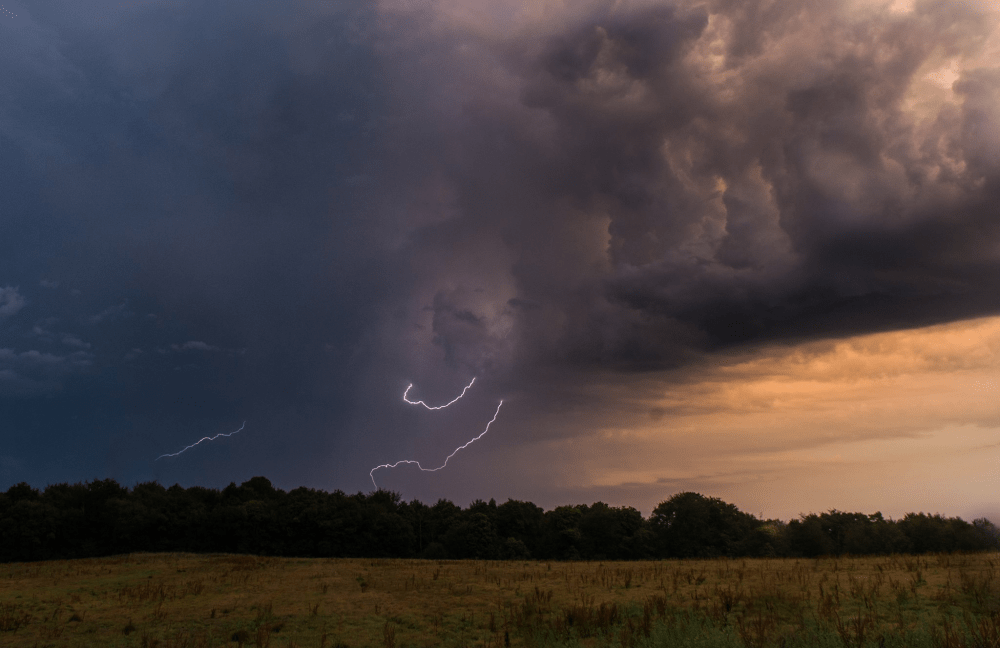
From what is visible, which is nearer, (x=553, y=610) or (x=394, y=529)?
(x=553, y=610)

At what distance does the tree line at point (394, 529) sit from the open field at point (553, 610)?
57.1 metres

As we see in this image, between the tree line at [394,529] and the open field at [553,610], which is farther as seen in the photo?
the tree line at [394,529]

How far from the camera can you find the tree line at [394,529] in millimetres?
78562

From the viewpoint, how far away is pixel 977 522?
3088 inches

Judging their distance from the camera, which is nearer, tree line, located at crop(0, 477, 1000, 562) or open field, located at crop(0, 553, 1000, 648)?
open field, located at crop(0, 553, 1000, 648)

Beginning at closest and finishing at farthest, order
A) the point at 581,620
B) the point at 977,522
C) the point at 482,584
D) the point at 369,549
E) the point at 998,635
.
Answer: the point at 998,635, the point at 581,620, the point at 482,584, the point at 977,522, the point at 369,549

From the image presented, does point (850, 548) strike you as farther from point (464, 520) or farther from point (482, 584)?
point (482, 584)

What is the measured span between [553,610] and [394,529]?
241 ft

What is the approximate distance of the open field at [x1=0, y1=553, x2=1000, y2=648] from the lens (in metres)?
13.0

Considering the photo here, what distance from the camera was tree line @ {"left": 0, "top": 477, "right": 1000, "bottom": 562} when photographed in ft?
258

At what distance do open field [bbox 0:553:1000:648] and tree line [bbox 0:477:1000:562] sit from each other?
57.1 meters

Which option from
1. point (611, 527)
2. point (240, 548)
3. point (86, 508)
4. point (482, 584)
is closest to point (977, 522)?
point (611, 527)

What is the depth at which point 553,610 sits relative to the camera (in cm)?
1789

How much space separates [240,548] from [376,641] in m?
75.8
